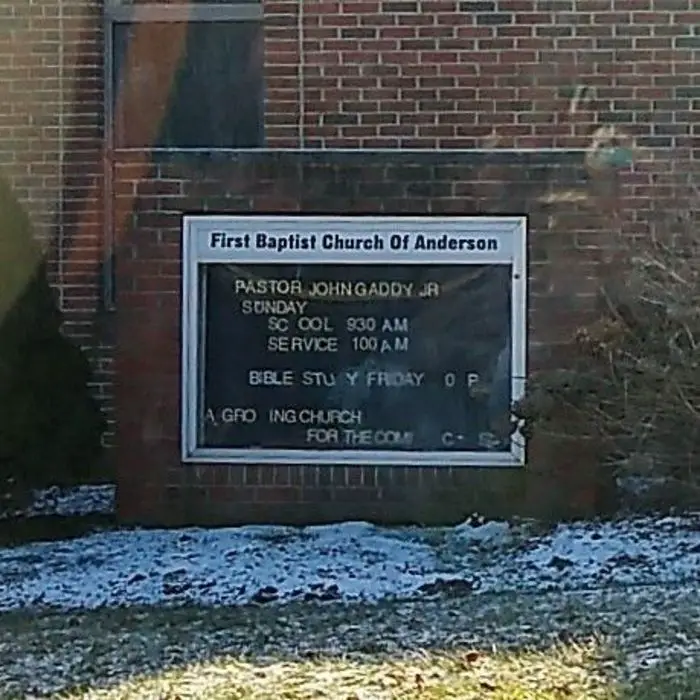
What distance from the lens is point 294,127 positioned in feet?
37.3

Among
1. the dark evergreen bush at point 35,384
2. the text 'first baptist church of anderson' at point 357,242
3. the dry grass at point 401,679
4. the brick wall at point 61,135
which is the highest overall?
the brick wall at point 61,135

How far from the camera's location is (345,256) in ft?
31.0

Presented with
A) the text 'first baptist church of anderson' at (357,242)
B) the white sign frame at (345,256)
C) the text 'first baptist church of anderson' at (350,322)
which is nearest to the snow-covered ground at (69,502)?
the text 'first baptist church of anderson' at (350,322)

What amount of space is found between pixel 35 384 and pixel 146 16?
133 inches

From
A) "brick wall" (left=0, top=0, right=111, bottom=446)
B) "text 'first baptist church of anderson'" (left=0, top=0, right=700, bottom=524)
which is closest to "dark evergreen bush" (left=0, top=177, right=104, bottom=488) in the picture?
"text 'first baptist church of anderson'" (left=0, top=0, right=700, bottom=524)

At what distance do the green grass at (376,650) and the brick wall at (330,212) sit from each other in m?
1.97

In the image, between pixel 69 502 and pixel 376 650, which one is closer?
pixel 376 650

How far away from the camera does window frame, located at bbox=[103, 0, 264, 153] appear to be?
1184 centimetres

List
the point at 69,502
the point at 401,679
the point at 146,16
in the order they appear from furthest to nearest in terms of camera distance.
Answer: the point at 146,16, the point at 69,502, the point at 401,679

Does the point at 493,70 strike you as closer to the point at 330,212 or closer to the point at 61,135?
the point at 330,212

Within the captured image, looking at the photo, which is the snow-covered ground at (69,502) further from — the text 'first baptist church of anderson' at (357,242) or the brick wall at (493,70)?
the brick wall at (493,70)

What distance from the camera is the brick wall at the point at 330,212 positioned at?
9.40m

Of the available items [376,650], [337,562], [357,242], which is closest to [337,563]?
[337,562]

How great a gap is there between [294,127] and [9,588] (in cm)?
426
